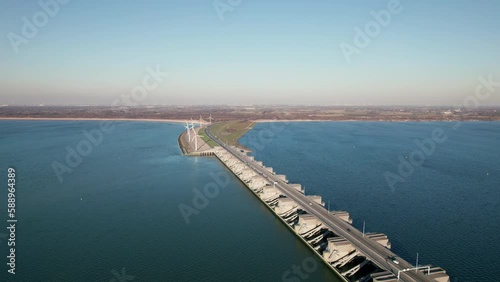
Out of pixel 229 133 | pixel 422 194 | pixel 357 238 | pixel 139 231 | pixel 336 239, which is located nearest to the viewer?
pixel 336 239

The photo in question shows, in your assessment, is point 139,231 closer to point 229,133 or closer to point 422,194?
point 422,194

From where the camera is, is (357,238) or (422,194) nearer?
(357,238)

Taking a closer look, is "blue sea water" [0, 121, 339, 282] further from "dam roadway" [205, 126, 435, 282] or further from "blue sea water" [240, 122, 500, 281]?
"blue sea water" [240, 122, 500, 281]

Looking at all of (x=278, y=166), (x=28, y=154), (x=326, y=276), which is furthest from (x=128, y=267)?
(x=28, y=154)

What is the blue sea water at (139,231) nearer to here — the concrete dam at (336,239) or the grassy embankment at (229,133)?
the concrete dam at (336,239)

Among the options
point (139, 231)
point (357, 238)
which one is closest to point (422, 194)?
point (357, 238)

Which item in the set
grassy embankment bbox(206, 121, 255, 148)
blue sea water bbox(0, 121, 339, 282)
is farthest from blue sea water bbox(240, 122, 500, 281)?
grassy embankment bbox(206, 121, 255, 148)

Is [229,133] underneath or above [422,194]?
above

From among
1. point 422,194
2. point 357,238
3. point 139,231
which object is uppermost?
point 357,238

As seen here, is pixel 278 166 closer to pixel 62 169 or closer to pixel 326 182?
pixel 326 182
